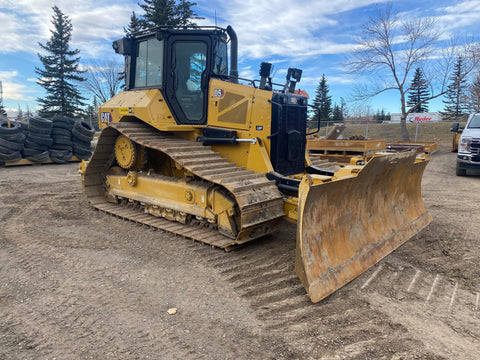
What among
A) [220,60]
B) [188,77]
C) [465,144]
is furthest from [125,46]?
[465,144]

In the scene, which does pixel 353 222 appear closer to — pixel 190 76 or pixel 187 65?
pixel 190 76

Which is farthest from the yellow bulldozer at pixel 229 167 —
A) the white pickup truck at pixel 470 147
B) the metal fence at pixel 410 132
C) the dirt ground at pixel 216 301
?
the metal fence at pixel 410 132

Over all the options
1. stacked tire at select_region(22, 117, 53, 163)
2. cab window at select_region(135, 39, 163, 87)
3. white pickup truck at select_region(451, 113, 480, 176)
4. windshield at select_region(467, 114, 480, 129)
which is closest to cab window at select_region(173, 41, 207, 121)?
cab window at select_region(135, 39, 163, 87)

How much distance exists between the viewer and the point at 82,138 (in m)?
14.4

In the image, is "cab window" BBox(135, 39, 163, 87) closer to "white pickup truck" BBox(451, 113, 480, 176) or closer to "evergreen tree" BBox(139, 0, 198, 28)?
"white pickup truck" BBox(451, 113, 480, 176)

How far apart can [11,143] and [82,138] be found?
8.43ft

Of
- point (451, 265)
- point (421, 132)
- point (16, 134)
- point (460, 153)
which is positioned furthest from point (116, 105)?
point (421, 132)

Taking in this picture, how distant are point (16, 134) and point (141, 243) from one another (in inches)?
420

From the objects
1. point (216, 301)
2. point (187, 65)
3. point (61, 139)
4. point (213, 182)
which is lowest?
point (216, 301)

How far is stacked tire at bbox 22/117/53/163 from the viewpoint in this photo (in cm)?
1298

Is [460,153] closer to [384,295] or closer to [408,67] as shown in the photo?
[384,295]

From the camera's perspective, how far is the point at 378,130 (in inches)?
1170

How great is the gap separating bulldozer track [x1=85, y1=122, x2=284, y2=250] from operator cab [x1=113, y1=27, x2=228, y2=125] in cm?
56

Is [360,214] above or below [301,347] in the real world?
above
